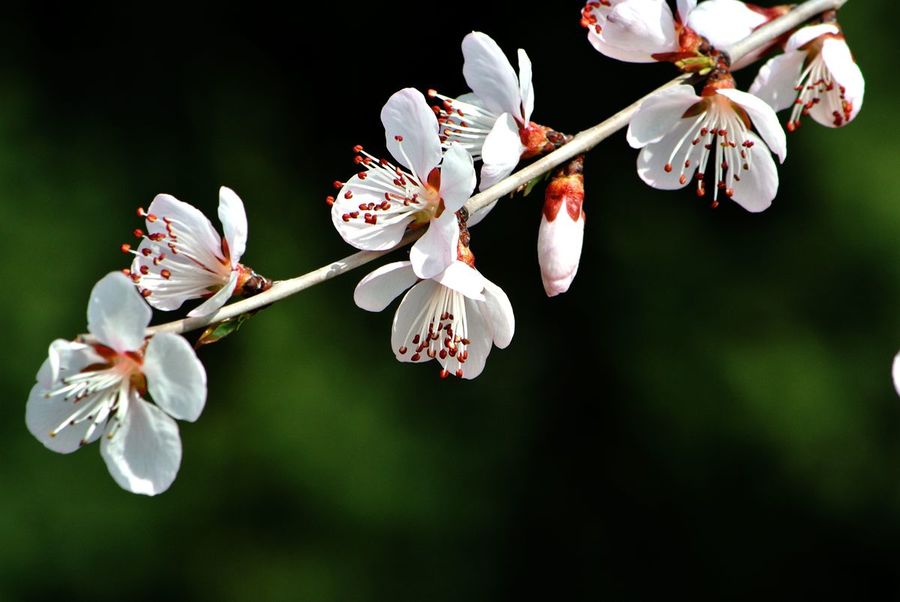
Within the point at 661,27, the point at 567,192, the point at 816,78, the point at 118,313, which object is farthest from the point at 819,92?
the point at 118,313

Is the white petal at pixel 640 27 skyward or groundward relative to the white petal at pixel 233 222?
skyward

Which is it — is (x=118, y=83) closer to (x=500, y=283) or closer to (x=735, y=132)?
(x=500, y=283)

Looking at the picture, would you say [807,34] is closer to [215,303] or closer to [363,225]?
[363,225]

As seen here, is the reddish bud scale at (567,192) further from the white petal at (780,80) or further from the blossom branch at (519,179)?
the white petal at (780,80)

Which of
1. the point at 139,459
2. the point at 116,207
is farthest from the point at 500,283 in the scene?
the point at 139,459

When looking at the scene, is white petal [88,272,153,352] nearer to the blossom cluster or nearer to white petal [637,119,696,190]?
the blossom cluster

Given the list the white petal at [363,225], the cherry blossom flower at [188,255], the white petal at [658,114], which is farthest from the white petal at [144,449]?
the white petal at [658,114]

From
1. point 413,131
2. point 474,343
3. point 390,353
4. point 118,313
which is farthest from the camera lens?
point 390,353
